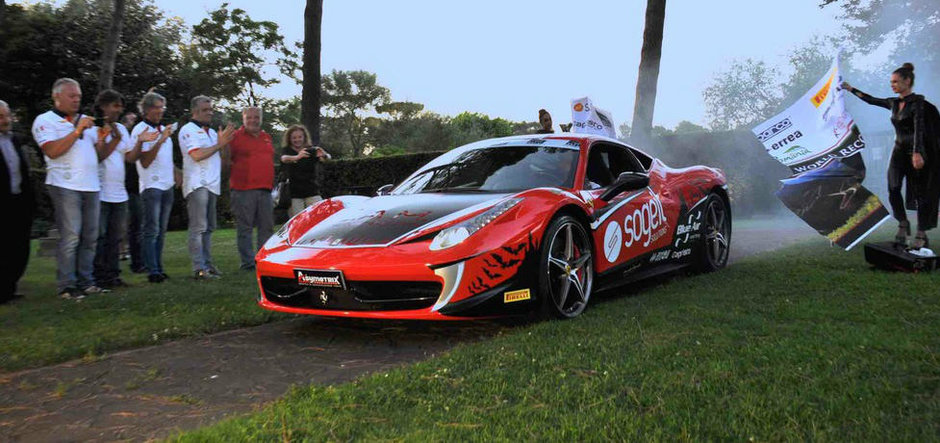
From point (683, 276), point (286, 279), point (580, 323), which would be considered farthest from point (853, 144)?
point (286, 279)

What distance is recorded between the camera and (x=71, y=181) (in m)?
5.39

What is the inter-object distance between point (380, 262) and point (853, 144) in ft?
18.7

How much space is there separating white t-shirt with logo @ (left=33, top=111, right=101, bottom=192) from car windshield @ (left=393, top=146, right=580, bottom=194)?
264cm

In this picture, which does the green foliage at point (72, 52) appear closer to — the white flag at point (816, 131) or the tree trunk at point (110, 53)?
the tree trunk at point (110, 53)

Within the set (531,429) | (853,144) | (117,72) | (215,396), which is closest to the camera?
(531,429)

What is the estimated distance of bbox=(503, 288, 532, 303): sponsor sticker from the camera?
3.76 metres

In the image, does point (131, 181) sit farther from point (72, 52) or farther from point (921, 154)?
point (72, 52)

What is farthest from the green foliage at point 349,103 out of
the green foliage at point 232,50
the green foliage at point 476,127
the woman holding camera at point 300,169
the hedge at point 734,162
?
the woman holding camera at point 300,169

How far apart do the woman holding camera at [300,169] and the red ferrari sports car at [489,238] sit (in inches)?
111

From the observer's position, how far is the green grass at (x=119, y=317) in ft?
12.4

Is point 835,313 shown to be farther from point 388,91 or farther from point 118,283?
point 388,91

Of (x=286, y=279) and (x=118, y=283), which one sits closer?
(x=286, y=279)

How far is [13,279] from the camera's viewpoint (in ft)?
18.0

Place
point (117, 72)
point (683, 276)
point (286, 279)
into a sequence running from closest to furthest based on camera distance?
point (286, 279), point (683, 276), point (117, 72)
